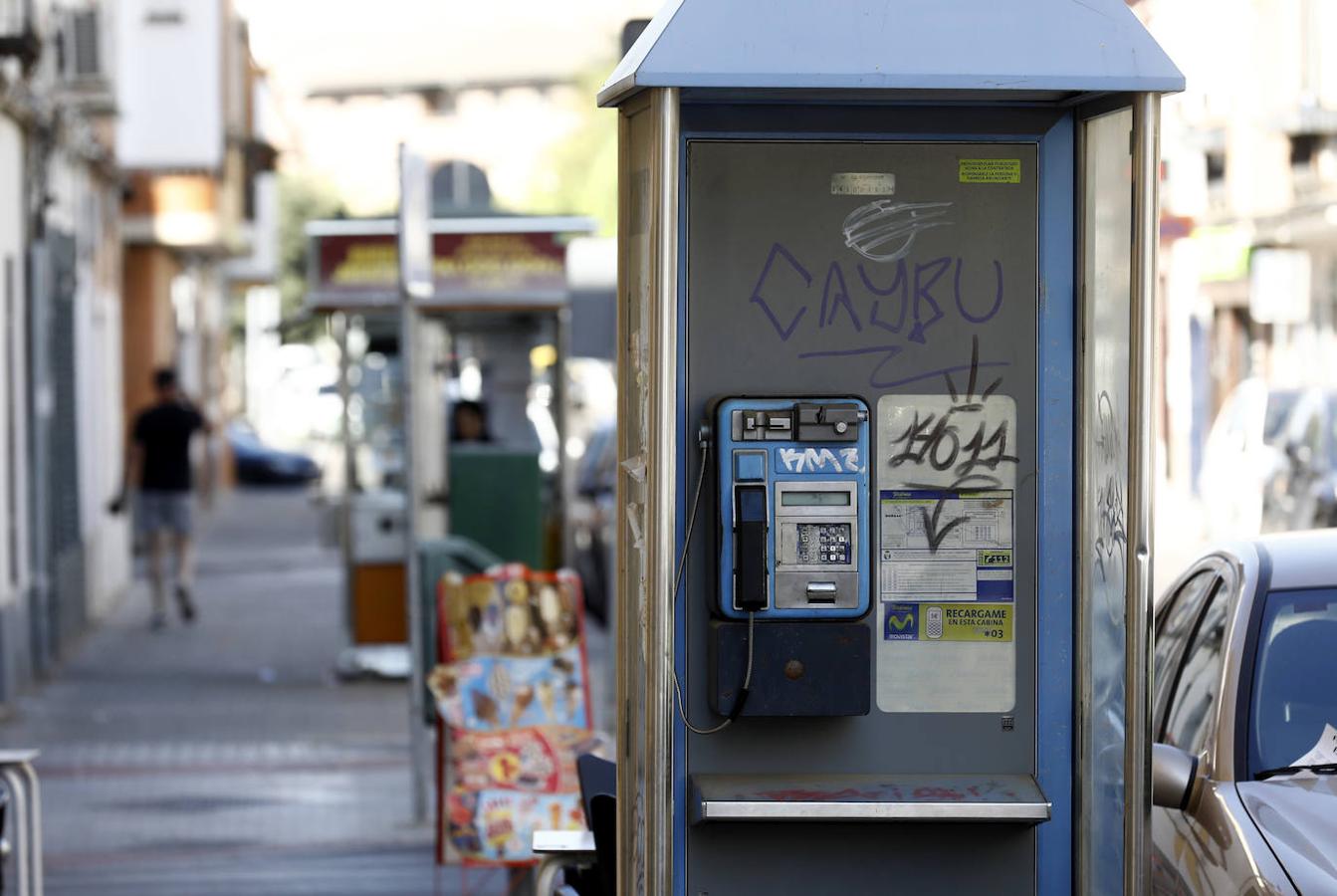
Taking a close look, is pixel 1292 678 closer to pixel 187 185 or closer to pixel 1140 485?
pixel 1140 485

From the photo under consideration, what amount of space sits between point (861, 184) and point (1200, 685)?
1422mm

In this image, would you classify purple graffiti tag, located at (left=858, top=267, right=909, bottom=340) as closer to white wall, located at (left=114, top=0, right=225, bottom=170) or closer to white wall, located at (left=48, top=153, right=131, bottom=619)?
white wall, located at (left=48, top=153, right=131, bottom=619)

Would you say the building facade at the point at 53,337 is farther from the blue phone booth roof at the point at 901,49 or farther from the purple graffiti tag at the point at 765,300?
the blue phone booth roof at the point at 901,49

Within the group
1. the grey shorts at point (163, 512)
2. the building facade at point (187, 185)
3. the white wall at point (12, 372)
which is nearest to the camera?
the white wall at point (12, 372)

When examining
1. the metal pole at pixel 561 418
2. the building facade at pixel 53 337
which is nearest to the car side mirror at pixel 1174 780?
the building facade at pixel 53 337

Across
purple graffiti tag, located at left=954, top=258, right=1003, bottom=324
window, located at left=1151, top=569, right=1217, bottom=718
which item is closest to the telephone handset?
purple graffiti tag, located at left=954, top=258, right=1003, bottom=324

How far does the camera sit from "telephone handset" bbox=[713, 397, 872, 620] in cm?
445

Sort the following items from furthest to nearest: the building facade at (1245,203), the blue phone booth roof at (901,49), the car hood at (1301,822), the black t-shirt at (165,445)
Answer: the building facade at (1245,203) < the black t-shirt at (165,445) < the blue phone booth roof at (901,49) < the car hood at (1301,822)

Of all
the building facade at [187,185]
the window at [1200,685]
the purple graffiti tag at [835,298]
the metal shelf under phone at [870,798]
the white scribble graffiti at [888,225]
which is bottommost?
the metal shelf under phone at [870,798]

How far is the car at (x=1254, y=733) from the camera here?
427 centimetres

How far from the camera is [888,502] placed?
4.61 m

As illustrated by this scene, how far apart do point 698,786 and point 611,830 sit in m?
0.44

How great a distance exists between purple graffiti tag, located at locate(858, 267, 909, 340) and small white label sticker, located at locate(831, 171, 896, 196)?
0.51 feet

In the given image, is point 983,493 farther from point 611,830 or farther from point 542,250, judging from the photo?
point 542,250
